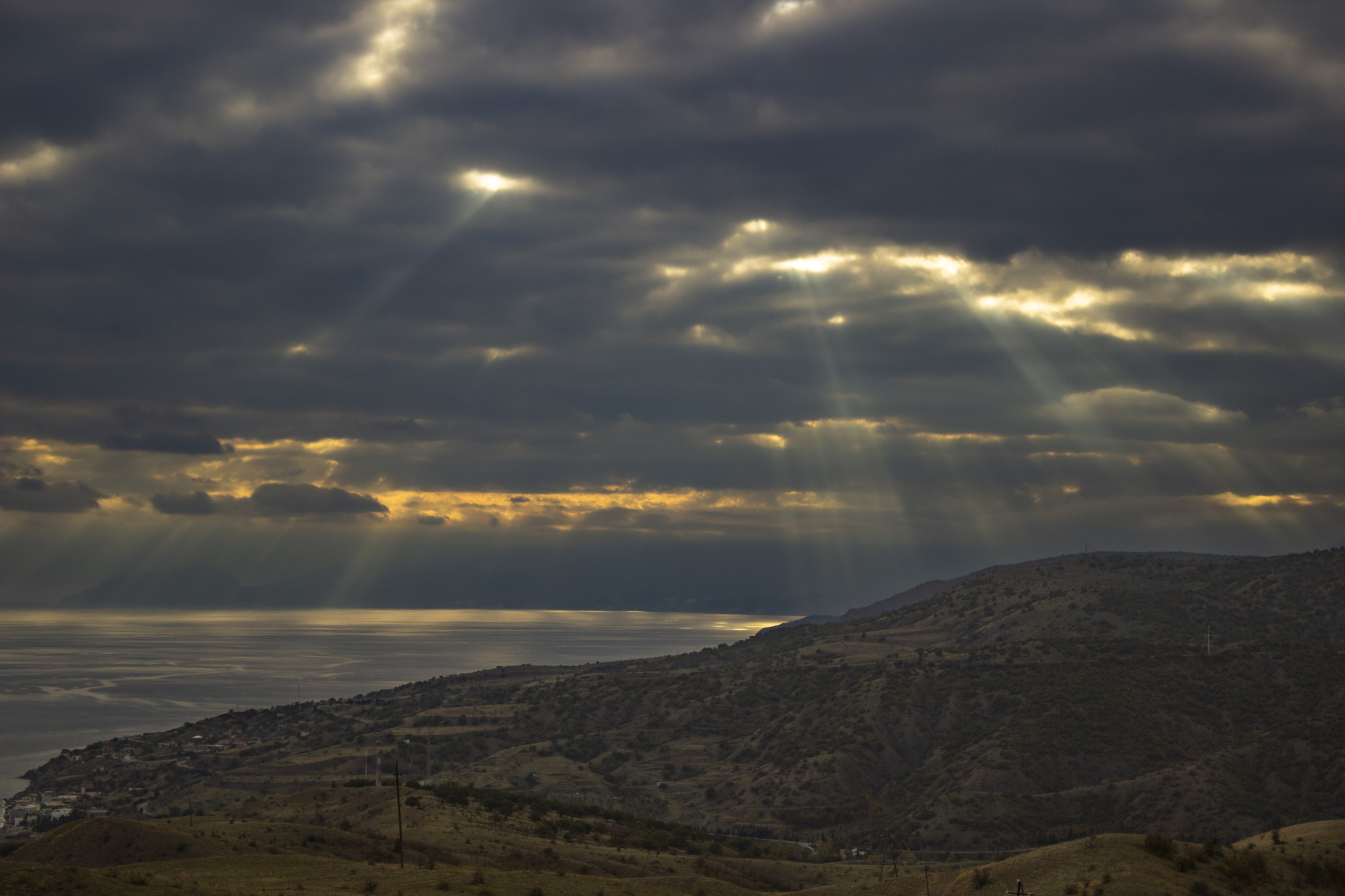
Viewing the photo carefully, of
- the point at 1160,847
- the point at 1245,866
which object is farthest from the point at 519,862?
the point at 1245,866

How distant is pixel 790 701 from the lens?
125312 mm

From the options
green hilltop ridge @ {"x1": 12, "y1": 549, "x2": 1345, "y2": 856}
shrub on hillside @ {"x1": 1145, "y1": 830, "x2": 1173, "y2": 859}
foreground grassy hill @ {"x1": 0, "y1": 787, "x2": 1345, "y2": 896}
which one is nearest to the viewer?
foreground grassy hill @ {"x1": 0, "y1": 787, "x2": 1345, "y2": 896}

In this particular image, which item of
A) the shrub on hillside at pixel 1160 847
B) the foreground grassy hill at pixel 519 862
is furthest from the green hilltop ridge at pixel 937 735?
the shrub on hillside at pixel 1160 847

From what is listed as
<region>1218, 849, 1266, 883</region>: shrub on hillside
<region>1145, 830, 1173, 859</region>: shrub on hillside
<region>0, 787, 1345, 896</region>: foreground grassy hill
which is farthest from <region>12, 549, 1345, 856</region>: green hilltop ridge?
<region>1145, 830, 1173, 859</region>: shrub on hillside

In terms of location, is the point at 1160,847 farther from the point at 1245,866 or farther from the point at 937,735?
the point at 937,735

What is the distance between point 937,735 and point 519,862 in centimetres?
7016

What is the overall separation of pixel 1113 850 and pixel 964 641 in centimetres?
13067

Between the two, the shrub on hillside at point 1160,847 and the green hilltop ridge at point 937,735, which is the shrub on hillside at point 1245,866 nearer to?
the shrub on hillside at point 1160,847

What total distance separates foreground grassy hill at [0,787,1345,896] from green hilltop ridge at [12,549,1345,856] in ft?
28.1

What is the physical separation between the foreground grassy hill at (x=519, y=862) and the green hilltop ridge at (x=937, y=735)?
28.1 feet

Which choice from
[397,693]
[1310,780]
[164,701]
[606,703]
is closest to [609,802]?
[606,703]

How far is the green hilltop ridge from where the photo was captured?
250 feet

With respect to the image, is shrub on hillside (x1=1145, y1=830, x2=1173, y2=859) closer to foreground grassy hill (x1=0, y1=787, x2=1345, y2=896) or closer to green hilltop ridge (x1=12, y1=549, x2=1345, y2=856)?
foreground grassy hill (x1=0, y1=787, x2=1345, y2=896)

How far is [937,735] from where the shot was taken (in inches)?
4006
